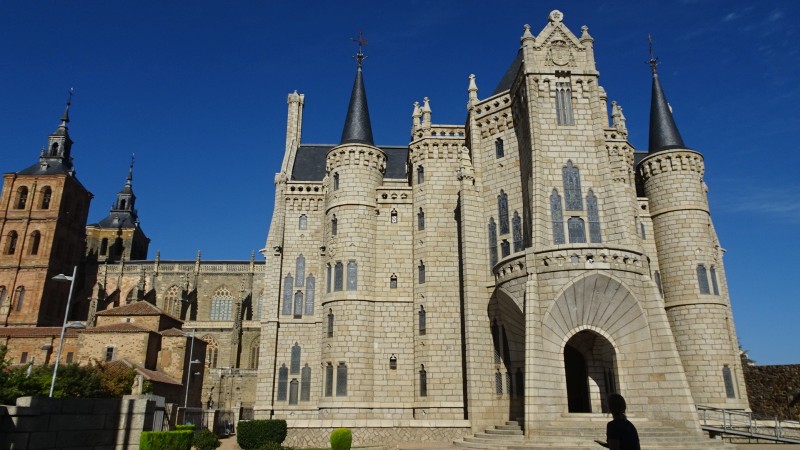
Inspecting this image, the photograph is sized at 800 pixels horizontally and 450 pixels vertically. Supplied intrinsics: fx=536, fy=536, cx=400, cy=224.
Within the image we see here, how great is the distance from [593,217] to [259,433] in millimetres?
17039

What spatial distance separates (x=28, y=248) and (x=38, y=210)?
445 cm

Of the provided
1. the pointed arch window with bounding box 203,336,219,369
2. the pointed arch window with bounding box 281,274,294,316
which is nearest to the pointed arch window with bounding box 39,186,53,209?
the pointed arch window with bounding box 203,336,219,369

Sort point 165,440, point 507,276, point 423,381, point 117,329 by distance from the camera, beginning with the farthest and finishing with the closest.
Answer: point 117,329 → point 423,381 → point 507,276 → point 165,440

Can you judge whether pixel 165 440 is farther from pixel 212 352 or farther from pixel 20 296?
pixel 20 296

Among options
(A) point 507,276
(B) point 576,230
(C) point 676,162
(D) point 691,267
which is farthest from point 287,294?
(C) point 676,162

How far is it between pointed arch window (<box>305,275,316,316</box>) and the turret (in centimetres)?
1935

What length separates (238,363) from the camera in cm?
5016

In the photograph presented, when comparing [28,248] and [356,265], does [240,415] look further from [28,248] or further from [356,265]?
[28,248]

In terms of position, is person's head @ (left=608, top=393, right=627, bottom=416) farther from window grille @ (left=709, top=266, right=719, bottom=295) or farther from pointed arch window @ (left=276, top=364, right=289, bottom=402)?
pointed arch window @ (left=276, top=364, right=289, bottom=402)

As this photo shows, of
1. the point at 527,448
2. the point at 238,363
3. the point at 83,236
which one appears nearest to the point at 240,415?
the point at 238,363

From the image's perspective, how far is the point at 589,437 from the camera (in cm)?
1791

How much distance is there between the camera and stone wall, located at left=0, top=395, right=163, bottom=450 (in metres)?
11.3

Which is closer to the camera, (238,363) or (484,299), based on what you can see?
(484,299)

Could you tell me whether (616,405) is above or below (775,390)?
above
